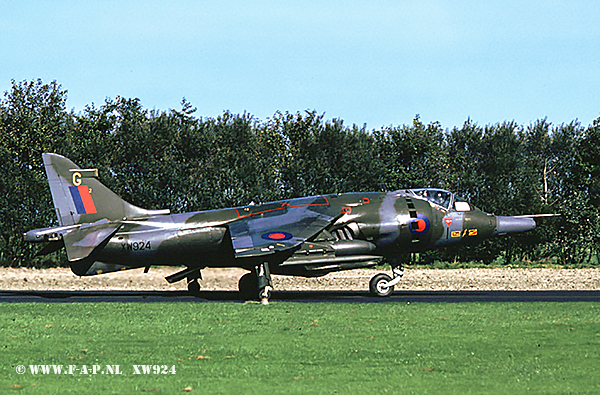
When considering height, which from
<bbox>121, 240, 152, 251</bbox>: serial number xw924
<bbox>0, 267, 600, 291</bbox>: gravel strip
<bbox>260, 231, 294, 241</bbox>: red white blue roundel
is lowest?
<bbox>0, 267, 600, 291</bbox>: gravel strip

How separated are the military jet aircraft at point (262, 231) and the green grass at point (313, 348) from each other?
13.2 ft

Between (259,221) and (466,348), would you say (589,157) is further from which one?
(466,348)

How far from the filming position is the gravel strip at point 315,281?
3152cm

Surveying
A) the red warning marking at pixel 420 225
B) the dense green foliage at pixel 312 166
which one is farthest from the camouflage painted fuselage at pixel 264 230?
the dense green foliage at pixel 312 166

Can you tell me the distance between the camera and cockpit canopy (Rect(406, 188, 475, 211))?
26172 mm

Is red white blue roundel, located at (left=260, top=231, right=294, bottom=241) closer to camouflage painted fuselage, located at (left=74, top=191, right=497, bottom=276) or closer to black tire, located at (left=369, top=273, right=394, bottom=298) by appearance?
camouflage painted fuselage, located at (left=74, top=191, right=497, bottom=276)

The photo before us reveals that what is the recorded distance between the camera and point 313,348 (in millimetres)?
12484

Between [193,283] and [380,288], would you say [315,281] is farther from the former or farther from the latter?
[380,288]

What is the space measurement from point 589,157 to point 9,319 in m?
39.5

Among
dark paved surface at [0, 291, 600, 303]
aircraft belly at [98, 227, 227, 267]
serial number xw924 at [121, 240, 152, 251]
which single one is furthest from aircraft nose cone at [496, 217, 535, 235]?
serial number xw924 at [121, 240, 152, 251]

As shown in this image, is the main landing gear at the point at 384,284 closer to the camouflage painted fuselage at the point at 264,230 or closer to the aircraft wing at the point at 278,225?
the camouflage painted fuselage at the point at 264,230

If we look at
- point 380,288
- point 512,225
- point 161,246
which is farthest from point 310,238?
point 512,225

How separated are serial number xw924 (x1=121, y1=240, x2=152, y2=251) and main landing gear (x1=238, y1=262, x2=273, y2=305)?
12.5 feet

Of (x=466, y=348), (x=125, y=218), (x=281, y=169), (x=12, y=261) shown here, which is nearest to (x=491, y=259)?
(x=281, y=169)
